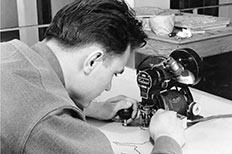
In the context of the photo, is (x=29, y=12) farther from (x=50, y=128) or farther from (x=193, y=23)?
(x=50, y=128)

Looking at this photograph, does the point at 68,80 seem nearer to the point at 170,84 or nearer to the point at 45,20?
the point at 170,84

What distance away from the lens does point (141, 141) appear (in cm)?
121

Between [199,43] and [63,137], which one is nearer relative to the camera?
[63,137]

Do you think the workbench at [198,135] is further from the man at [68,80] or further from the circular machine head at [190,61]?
the circular machine head at [190,61]

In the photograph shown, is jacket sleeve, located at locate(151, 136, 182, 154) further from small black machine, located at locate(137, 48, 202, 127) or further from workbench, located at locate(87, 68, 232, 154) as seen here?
small black machine, located at locate(137, 48, 202, 127)

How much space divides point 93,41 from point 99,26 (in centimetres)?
4

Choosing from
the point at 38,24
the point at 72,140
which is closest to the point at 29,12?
the point at 38,24

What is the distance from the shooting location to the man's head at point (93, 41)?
93 centimetres

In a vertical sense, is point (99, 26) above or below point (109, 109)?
above

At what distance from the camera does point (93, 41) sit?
0.92 m

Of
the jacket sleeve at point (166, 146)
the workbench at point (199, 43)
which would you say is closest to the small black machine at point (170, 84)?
the jacket sleeve at point (166, 146)

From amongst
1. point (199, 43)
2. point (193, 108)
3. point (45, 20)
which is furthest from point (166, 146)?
point (45, 20)

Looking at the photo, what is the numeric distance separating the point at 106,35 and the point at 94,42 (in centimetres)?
3

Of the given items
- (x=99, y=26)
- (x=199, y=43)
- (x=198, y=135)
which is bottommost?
(x=198, y=135)
